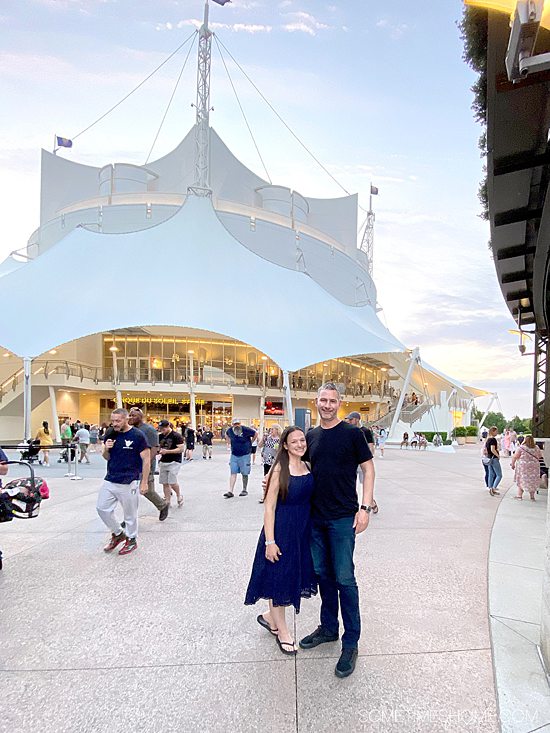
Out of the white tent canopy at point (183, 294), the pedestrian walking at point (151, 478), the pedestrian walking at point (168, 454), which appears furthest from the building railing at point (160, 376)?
the pedestrian walking at point (151, 478)

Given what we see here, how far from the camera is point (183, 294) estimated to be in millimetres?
19906

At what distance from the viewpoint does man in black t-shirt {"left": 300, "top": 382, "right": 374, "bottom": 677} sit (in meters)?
2.76

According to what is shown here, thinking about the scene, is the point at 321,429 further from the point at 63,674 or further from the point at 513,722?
the point at 63,674

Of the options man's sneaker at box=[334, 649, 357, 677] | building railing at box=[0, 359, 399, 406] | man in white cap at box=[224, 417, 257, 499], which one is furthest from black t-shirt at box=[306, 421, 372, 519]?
building railing at box=[0, 359, 399, 406]

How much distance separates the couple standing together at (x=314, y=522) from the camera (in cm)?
276

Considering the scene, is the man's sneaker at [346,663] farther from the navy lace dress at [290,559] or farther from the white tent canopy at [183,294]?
the white tent canopy at [183,294]

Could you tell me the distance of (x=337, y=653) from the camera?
2.85m

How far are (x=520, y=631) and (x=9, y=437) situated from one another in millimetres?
27092

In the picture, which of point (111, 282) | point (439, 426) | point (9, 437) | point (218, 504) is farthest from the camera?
point (439, 426)

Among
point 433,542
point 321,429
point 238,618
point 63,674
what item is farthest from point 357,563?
point 63,674

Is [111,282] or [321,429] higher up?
[111,282]

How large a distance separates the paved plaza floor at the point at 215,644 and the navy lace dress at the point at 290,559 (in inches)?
15.3

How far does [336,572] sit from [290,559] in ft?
0.94

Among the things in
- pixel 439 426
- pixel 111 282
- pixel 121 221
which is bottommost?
pixel 439 426
